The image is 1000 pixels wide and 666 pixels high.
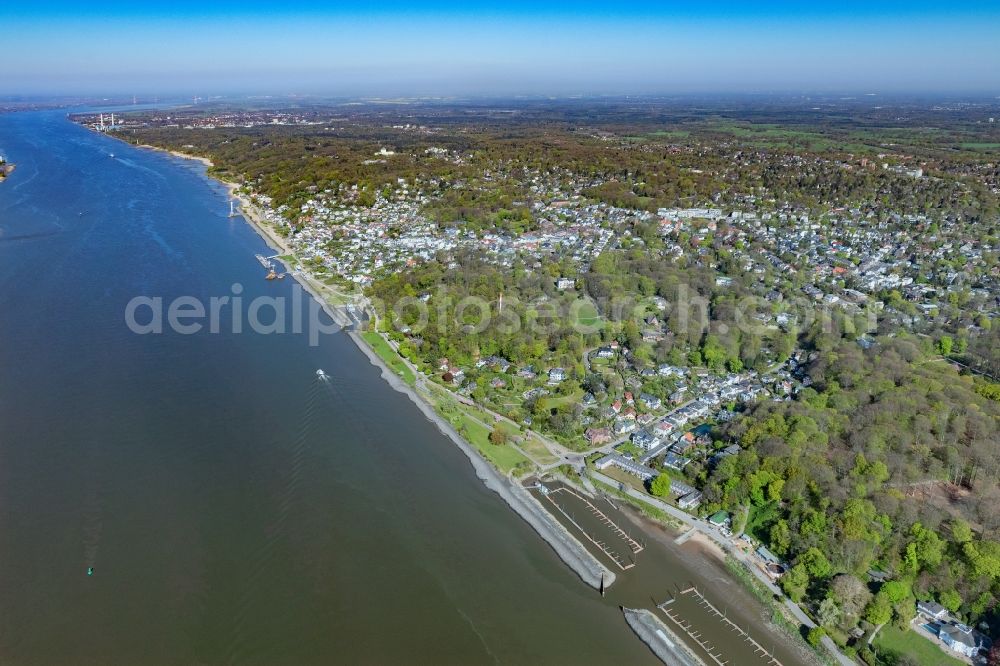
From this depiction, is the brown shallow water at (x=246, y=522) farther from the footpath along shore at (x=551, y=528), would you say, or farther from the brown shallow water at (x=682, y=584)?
the brown shallow water at (x=682, y=584)

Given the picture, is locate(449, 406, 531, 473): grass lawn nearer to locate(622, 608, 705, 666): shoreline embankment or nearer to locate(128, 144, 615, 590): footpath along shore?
locate(128, 144, 615, 590): footpath along shore

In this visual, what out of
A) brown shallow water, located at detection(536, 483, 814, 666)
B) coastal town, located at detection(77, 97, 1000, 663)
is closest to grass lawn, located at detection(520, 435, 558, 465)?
coastal town, located at detection(77, 97, 1000, 663)

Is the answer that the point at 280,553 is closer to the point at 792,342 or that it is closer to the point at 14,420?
the point at 14,420

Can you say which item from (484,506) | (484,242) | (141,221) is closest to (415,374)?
(484,506)

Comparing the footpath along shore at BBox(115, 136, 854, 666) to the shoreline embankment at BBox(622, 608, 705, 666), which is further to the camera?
the footpath along shore at BBox(115, 136, 854, 666)

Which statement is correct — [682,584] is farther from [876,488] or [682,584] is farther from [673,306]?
[673,306]

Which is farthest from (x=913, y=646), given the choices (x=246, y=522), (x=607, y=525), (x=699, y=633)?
(x=246, y=522)

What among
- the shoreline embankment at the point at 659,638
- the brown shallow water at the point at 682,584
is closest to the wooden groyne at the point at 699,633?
the brown shallow water at the point at 682,584
